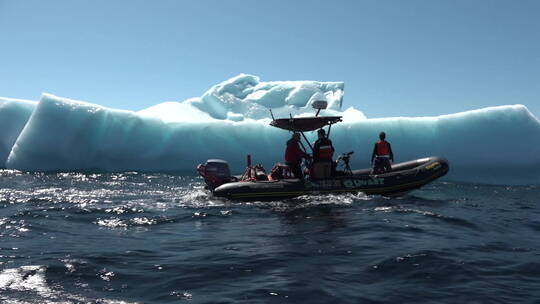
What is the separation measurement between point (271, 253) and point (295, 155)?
6.05 metres

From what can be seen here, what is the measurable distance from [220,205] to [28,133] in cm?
1610

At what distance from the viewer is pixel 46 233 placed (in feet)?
23.8

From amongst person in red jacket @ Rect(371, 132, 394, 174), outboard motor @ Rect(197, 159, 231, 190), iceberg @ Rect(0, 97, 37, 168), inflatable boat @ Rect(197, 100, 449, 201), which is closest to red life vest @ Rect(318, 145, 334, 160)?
inflatable boat @ Rect(197, 100, 449, 201)

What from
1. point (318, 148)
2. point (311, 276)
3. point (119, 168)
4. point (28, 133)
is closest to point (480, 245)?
point (311, 276)

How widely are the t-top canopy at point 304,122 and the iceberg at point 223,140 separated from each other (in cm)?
1192

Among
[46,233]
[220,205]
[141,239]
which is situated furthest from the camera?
[220,205]

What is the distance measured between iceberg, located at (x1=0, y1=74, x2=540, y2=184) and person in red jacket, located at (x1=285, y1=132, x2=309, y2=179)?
1214 centimetres

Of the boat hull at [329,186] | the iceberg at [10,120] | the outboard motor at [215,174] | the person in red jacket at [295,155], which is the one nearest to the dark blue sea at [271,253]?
the boat hull at [329,186]

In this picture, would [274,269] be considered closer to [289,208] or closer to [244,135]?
[289,208]

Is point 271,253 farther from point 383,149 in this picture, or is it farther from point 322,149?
point 383,149


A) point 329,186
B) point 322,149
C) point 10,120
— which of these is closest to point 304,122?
point 322,149

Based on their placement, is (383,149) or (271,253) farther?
(383,149)

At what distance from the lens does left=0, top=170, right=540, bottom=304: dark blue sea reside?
427cm

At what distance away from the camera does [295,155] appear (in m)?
11.6
